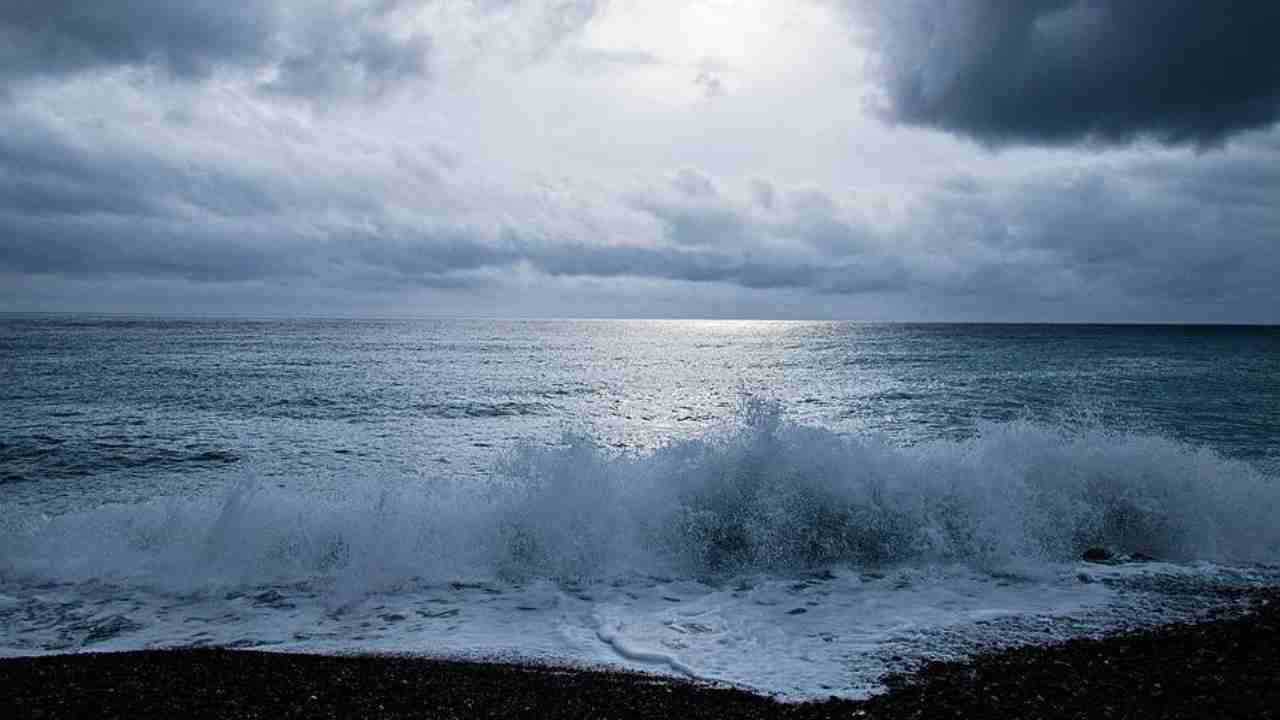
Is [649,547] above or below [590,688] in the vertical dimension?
below

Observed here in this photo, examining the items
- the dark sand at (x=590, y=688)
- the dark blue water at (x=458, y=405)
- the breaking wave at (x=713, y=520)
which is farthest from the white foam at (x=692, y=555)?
the dark blue water at (x=458, y=405)

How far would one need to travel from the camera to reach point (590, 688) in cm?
717

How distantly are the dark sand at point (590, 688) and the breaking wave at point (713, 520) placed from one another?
12.0 ft

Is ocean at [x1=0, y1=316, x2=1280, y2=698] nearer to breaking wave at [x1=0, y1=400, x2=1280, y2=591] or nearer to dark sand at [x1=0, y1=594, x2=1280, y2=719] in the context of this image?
breaking wave at [x1=0, y1=400, x2=1280, y2=591]

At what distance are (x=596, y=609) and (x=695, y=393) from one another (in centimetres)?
3686

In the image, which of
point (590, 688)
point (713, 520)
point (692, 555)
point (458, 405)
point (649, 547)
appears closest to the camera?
point (590, 688)

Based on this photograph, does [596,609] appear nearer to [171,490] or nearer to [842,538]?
[842,538]

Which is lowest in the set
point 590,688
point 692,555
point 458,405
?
point 458,405

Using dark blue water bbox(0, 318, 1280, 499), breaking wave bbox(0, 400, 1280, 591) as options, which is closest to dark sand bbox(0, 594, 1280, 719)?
breaking wave bbox(0, 400, 1280, 591)

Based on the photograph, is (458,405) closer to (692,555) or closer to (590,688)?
(692,555)

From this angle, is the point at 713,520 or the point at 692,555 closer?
the point at 692,555

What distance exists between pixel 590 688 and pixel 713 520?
6310mm

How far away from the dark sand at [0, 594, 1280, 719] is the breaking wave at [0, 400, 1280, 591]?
3646 mm

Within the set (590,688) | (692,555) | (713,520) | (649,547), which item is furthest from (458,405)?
(590,688)
